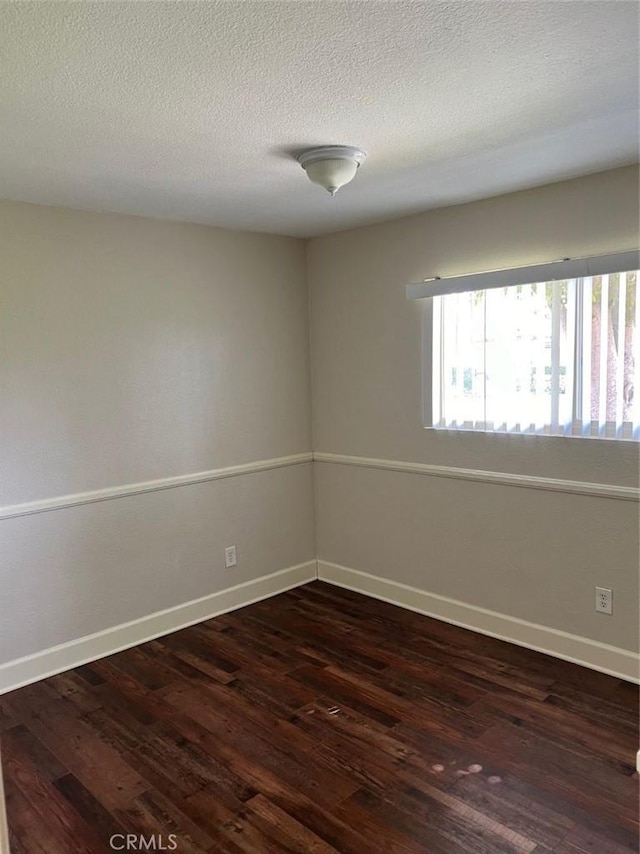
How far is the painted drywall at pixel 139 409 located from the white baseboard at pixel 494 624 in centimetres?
46

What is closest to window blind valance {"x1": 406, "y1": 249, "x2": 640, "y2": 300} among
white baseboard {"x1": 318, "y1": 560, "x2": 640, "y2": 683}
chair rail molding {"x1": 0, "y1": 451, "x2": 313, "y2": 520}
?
chair rail molding {"x1": 0, "y1": 451, "x2": 313, "y2": 520}

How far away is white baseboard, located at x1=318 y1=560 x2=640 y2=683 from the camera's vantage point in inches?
113

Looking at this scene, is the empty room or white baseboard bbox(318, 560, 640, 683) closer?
the empty room

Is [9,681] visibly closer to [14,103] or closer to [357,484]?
[357,484]

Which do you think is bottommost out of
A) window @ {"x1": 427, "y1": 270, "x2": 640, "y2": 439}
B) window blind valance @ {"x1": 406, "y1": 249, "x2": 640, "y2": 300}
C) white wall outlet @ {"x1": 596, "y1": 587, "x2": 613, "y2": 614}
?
white wall outlet @ {"x1": 596, "y1": 587, "x2": 613, "y2": 614}

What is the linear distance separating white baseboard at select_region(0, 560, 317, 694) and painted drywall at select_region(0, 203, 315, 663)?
5cm

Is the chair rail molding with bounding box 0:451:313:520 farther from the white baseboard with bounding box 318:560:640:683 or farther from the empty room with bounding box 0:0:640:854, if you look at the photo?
the white baseboard with bounding box 318:560:640:683

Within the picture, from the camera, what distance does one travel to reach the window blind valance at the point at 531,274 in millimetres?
2615

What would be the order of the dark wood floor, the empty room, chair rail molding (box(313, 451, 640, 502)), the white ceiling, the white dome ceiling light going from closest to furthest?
the white ceiling < the empty room < the dark wood floor < the white dome ceiling light < chair rail molding (box(313, 451, 640, 502))

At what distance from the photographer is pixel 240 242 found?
12.2 feet

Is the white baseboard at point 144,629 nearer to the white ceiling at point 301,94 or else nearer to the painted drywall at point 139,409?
the painted drywall at point 139,409

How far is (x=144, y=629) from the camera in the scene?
3.39m

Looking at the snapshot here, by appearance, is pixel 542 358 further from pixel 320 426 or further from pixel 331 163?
pixel 320 426

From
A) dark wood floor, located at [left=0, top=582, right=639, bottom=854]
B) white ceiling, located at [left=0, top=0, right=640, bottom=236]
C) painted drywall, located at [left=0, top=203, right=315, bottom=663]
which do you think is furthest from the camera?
painted drywall, located at [left=0, top=203, right=315, bottom=663]
